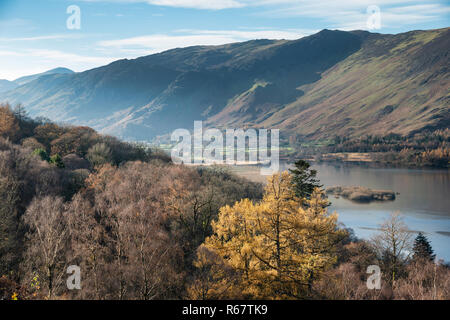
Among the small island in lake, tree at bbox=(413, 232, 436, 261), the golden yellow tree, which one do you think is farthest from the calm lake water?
the golden yellow tree

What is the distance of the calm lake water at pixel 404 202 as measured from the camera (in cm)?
6003

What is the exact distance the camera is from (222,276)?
2109 cm

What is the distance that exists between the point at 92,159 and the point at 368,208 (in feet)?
182

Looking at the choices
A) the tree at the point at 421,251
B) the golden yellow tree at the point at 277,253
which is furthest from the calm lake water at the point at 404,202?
the golden yellow tree at the point at 277,253

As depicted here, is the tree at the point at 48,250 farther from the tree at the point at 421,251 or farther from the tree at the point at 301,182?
the tree at the point at 421,251

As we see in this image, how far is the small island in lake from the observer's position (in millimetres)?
87688

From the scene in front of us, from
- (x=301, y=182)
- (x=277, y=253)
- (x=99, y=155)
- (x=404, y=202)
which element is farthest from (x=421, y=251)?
(x=404, y=202)

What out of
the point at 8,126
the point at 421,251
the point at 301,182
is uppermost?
the point at 8,126

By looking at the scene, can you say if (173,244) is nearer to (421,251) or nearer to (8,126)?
(421,251)

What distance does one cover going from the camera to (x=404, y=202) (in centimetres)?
8225

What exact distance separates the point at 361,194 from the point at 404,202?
10.0 metres

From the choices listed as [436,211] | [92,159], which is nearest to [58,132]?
[92,159]

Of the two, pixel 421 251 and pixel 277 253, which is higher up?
pixel 277 253

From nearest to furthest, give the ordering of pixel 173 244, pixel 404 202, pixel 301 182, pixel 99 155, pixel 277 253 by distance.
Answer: pixel 277 253 → pixel 173 244 → pixel 301 182 → pixel 99 155 → pixel 404 202
